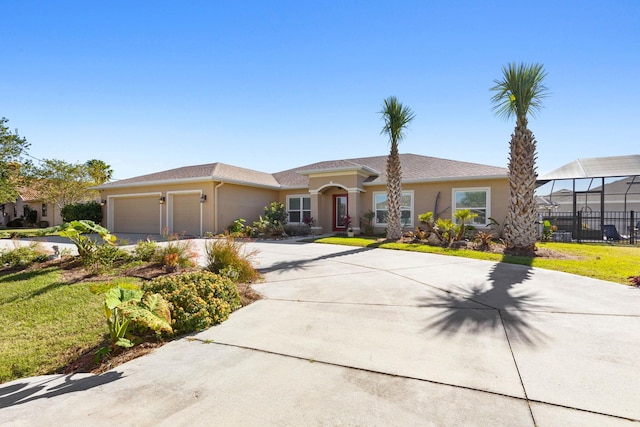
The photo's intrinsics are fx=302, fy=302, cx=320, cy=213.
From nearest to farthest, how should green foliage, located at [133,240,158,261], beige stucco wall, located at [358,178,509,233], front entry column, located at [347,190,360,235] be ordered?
green foliage, located at [133,240,158,261], beige stucco wall, located at [358,178,509,233], front entry column, located at [347,190,360,235]

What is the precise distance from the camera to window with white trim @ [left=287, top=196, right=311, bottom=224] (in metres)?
19.8

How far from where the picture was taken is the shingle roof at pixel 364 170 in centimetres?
1606

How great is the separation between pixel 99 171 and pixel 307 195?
30.5m

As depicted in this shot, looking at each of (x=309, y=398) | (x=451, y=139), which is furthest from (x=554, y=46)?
(x=309, y=398)

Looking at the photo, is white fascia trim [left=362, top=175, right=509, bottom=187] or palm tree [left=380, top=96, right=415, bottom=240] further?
white fascia trim [left=362, top=175, right=509, bottom=187]

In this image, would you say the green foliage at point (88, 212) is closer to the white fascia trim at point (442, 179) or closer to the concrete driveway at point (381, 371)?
the white fascia trim at point (442, 179)

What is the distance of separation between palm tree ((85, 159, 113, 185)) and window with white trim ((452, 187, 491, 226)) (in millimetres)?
36663

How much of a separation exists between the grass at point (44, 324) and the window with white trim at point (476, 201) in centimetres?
1563

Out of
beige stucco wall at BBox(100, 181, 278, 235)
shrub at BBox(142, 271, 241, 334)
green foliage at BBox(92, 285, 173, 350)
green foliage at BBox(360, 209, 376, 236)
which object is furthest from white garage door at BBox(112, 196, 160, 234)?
green foliage at BBox(92, 285, 173, 350)

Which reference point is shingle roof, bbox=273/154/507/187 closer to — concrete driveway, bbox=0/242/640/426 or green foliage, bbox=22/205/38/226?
concrete driveway, bbox=0/242/640/426

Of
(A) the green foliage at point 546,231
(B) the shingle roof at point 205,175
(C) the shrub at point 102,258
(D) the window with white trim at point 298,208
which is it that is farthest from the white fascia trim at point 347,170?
(C) the shrub at point 102,258

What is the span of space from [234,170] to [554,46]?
17.4 m

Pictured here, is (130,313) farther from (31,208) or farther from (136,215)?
(31,208)

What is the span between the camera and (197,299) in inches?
171
